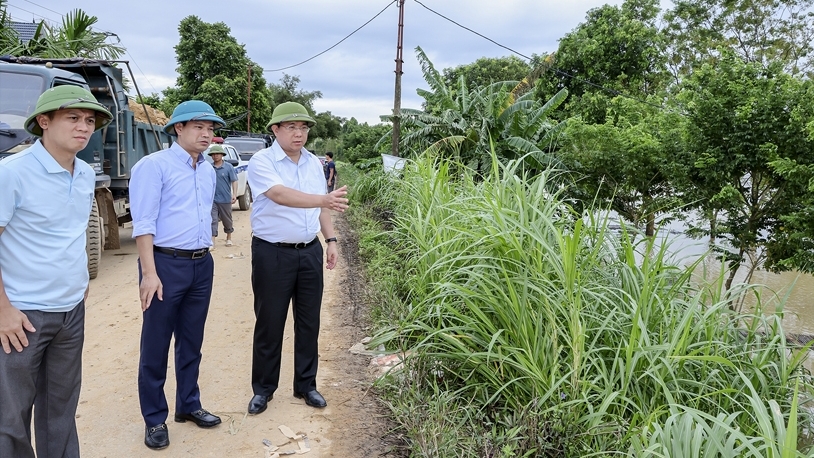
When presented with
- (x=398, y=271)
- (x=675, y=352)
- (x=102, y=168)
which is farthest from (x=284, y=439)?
(x=102, y=168)

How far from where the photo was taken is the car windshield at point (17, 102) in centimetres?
630

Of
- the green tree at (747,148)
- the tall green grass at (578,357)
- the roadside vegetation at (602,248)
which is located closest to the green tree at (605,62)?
the roadside vegetation at (602,248)

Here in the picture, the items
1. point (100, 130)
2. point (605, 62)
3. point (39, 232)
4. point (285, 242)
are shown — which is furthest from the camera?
point (605, 62)

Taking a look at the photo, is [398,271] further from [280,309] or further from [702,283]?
[702,283]

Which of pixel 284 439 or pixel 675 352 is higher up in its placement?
pixel 675 352

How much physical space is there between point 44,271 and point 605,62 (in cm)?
2262

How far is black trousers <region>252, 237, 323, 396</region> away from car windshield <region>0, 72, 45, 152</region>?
4228mm

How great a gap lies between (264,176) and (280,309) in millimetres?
→ 826

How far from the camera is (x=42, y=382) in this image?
2.55 metres

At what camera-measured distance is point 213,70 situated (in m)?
32.2

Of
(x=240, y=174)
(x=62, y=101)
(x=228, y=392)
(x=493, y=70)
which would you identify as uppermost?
(x=493, y=70)

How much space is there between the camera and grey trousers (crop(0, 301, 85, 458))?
238cm

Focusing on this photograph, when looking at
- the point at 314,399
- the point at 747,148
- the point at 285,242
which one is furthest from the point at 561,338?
the point at 747,148

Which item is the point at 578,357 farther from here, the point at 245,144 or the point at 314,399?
the point at 245,144
